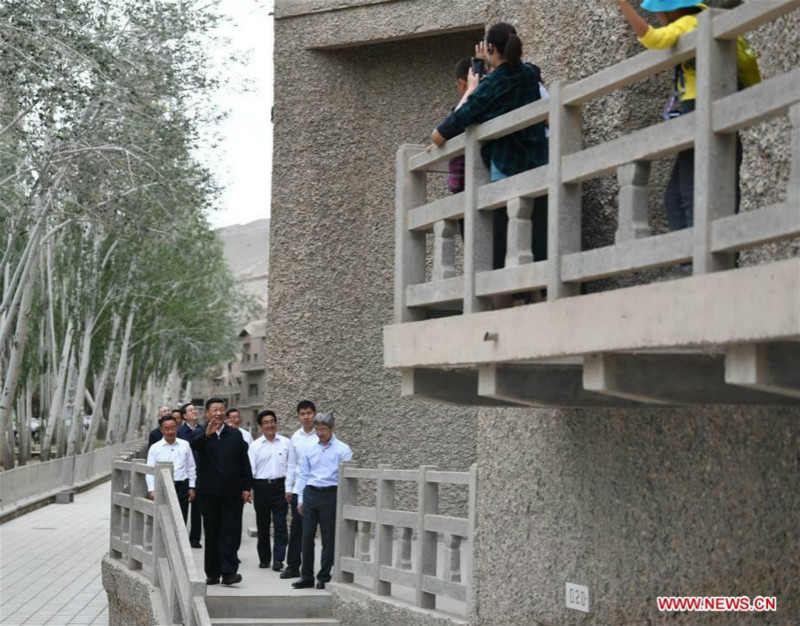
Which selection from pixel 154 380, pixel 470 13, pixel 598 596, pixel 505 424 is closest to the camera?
pixel 598 596

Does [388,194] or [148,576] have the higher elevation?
[388,194]

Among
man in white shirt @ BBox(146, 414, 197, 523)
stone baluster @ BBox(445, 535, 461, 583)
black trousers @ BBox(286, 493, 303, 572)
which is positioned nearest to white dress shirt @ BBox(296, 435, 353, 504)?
black trousers @ BBox(286, 493, 303, 572)

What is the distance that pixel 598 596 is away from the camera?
30.2 feet

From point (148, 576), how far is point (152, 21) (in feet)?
57.0

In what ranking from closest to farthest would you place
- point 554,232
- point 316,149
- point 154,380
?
1. point 554,232
2. point 316,149
3. point 154,380

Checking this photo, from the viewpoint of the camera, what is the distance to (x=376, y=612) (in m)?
12.7

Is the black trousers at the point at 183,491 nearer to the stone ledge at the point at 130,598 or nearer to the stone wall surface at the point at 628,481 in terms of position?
the stone ledge at the point at 130,598

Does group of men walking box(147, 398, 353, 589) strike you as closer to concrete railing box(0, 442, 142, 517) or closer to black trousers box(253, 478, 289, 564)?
black trousers box(253, 478, 289, 564)

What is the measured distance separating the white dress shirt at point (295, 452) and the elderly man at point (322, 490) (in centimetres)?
22

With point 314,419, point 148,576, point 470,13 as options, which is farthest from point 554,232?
point 470,13

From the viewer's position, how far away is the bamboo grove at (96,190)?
75.5 feet

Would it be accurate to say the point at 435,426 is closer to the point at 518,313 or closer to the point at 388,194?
the point at 388,194

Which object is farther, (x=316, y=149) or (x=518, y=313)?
(x=316, y=149)

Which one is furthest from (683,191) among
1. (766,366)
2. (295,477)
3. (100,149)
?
(100,149)
